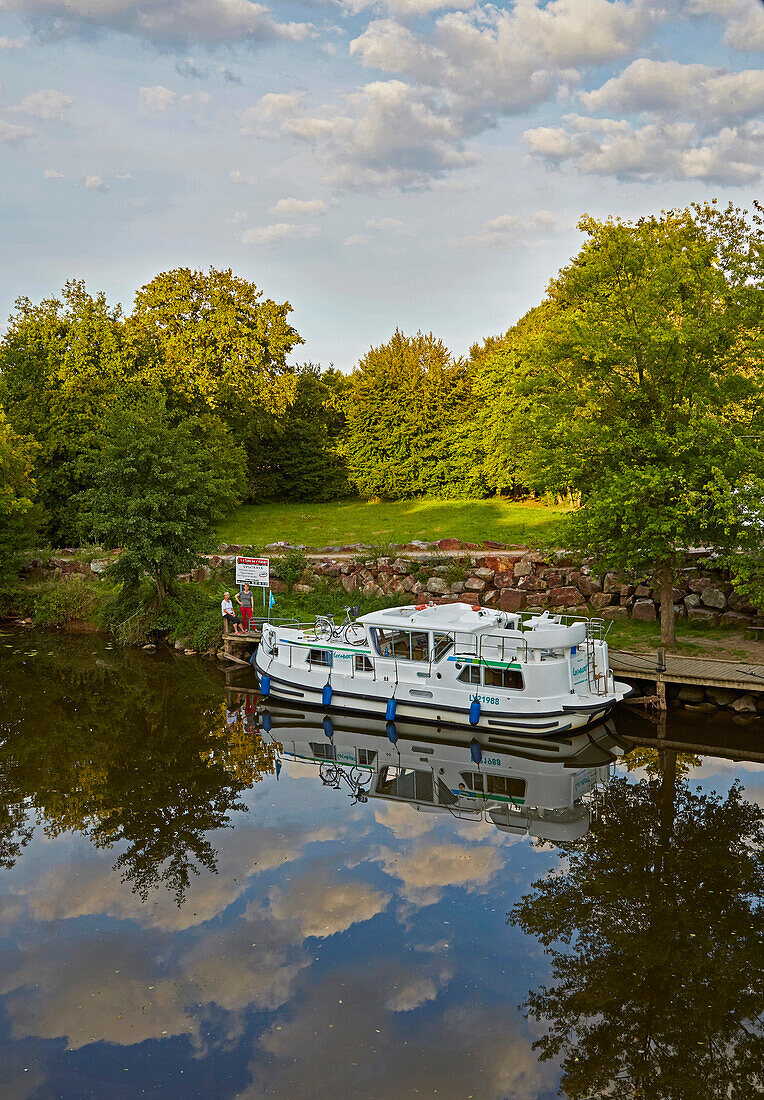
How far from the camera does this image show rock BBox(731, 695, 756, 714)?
802 inches

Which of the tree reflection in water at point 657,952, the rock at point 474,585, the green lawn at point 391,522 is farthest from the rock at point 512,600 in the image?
the tree reflection in water at point 657,952

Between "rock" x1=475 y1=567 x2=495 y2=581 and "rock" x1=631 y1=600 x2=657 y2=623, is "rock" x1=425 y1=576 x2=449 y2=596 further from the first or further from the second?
"rock" x1=631 y1=600 x2=657 y2=623

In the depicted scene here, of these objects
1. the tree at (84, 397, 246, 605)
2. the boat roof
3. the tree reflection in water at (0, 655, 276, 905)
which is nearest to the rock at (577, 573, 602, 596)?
→ the boat roof

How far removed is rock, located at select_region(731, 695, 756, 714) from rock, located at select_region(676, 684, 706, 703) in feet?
Result: 2.78

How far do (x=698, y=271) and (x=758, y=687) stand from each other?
11.2 m

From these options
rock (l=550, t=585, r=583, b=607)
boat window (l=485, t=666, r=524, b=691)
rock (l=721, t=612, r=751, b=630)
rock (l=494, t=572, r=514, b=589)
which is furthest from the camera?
rock (l=494, t=572, r=514, b=589)

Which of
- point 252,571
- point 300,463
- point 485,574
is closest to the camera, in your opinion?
point 252,571

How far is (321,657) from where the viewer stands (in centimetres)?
2244

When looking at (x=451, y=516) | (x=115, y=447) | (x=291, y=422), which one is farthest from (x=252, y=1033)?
(x=291, y=422)

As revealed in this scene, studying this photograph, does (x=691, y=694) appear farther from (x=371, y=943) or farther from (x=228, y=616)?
(x=228, y=616)

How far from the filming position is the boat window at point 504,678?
19578 millimetres

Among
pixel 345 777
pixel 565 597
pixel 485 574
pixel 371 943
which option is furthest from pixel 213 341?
pixel 371 943

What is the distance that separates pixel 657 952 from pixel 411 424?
43.2 metres

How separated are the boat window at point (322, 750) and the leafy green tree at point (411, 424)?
3277cm
